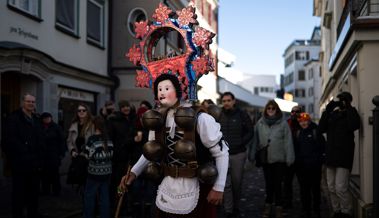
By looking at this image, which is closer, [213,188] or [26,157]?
[213,188]

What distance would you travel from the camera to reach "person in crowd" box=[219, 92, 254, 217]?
852cm

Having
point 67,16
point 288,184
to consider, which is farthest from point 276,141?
point 67,16

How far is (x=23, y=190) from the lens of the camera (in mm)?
7395

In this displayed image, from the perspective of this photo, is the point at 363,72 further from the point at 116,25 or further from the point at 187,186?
the point at 116,25

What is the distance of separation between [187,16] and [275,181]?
374cm

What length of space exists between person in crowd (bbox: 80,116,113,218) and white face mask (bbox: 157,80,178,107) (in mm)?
2598

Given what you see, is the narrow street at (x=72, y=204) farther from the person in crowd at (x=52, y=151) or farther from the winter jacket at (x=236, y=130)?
the winter jacket at (x=236, y=130)

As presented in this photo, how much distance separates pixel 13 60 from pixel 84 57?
4.57 metres

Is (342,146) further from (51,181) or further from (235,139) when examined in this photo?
(51,181)

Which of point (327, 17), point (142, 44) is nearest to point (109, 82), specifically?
point (327, 17)

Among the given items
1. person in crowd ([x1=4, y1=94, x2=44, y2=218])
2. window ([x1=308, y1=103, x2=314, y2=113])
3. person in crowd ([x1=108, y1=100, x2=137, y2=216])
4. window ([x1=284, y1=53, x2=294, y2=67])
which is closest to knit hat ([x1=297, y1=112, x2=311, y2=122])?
person in crowd ([x1=108, y1=100, x2=137, y2=216])

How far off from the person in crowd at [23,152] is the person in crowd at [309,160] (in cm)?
421

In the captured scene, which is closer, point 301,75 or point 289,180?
point 289,180

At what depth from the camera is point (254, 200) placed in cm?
1038
